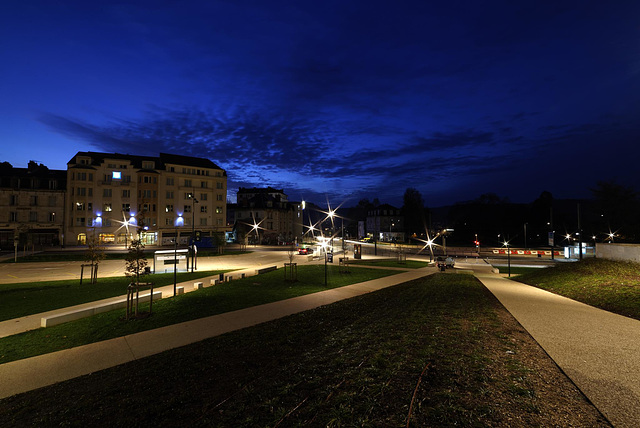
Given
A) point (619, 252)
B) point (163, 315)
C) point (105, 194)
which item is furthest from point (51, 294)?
point (105, 194)

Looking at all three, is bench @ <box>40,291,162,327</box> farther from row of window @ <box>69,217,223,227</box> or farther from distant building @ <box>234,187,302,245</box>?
distant building @ <box>234,187,302,245</box>

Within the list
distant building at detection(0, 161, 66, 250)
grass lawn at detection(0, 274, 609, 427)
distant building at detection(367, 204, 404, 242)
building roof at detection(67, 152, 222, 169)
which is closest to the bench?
grass lawn at detection(0, 274, 609, 427)

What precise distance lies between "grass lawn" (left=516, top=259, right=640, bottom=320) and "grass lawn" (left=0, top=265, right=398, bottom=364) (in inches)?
524

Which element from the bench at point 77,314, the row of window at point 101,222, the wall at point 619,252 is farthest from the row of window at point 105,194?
the wall at point 619,252

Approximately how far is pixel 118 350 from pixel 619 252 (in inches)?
1175

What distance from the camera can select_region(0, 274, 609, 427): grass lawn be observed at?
16.5ft

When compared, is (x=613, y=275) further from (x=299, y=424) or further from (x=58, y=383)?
(x=58, y=383)

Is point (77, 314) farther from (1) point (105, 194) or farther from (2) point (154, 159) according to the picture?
(2) point (154, 159)

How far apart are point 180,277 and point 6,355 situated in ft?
47.8

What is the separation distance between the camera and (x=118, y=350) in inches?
332

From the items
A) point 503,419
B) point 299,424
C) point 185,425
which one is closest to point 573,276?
point 503,419

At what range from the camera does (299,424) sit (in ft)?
15.7

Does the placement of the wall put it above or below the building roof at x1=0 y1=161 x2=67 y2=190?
below

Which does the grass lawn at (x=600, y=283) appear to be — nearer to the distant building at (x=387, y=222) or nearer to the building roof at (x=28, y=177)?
the building roof at (x=28, y=177)
